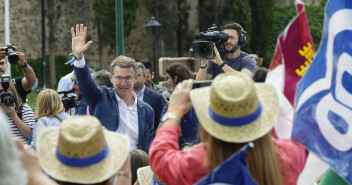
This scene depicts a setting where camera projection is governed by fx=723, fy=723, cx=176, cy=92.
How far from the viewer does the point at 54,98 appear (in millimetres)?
6930

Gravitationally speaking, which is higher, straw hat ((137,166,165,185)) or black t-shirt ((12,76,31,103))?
black t-shirt ((12,76,31,103))

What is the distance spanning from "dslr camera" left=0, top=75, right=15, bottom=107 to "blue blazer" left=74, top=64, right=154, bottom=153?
3.32 feet

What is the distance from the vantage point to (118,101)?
6.19m

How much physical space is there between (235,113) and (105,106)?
10.1ft

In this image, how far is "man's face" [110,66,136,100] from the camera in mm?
6219

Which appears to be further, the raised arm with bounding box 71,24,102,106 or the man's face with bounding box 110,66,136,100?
the man's face with bounding box 110,66,136,100

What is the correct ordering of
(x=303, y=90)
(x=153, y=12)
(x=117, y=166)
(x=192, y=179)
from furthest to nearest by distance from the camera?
(x=153, y=12) → (x=303, y=90) → (x=192, y=179) → (x=117, y=166)

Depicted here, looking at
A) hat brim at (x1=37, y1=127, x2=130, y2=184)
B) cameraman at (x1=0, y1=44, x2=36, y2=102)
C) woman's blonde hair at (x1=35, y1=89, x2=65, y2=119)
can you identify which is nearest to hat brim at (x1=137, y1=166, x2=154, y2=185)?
hat brim at (x1=37, y1=127, x2=130, y2=184)

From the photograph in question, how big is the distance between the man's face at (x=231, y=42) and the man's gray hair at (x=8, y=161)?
4.49m

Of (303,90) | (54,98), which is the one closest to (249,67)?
(54,98)

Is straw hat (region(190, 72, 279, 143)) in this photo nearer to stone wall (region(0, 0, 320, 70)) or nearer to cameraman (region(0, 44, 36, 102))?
cameraman (region(0, 44, 36, 102))

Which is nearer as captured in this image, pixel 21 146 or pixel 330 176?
pixel 21 146

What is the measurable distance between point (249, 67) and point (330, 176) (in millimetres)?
2373

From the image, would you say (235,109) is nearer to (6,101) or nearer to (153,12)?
(6,101)
